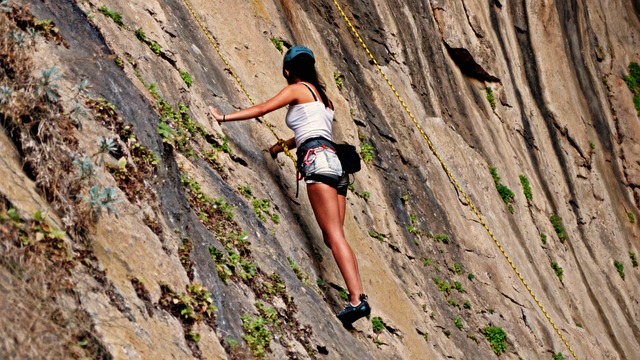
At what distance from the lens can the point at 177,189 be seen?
24.9 feet

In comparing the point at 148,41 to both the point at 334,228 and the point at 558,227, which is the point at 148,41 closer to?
the point at 334,228

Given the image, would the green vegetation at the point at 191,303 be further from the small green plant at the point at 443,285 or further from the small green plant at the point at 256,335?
the small green plant at the point at 443,285

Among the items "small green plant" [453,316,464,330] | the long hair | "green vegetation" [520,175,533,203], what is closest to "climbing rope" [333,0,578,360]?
"small green plant" [453,316,464,330]

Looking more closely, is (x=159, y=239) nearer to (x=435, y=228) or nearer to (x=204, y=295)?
(x=204, y=295)

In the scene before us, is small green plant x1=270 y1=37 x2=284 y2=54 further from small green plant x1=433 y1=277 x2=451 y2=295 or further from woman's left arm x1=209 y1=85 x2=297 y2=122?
woman's left arm x1=209 y1=85 x2=297 y2=122

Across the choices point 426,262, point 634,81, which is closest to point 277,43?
point 426,262

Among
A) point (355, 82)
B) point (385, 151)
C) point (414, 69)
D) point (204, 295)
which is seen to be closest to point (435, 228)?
point (385, 151)

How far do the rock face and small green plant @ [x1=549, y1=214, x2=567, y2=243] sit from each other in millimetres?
73

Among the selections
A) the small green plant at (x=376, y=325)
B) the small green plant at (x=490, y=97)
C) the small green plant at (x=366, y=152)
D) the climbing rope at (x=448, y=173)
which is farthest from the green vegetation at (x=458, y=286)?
the small green plant at (x=490, y=97)

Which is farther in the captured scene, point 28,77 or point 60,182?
point 28,77

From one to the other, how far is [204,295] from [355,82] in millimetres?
9760

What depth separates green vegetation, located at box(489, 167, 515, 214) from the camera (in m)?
19.3

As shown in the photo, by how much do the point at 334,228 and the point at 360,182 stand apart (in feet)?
15.8

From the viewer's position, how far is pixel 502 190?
19.3 m
